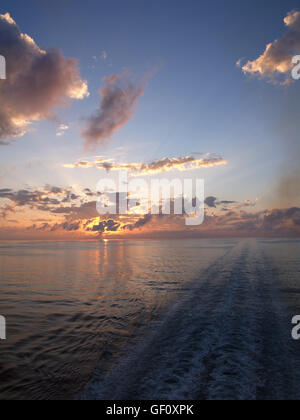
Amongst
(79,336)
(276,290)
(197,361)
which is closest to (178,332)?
(197,361)

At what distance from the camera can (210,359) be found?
8.70 m

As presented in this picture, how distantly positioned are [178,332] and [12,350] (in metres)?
7.01

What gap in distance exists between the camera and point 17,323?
44.0 feet

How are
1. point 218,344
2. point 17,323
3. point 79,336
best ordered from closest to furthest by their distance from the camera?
point 218,344 < point 79,336 < point 17,323

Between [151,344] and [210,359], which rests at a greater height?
[210,359]

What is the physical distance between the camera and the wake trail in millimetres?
6641

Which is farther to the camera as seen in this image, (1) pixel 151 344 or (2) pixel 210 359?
(1) pixel 151 344

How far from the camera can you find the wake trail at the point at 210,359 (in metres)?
6.64

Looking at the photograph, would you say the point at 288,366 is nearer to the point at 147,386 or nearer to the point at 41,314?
the point at 147,386

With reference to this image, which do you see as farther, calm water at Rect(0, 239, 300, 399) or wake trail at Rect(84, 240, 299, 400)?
calm water at Rect(0, 239, 300, 399)

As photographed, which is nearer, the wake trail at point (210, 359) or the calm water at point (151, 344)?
the wake trail at point (210, 359)
